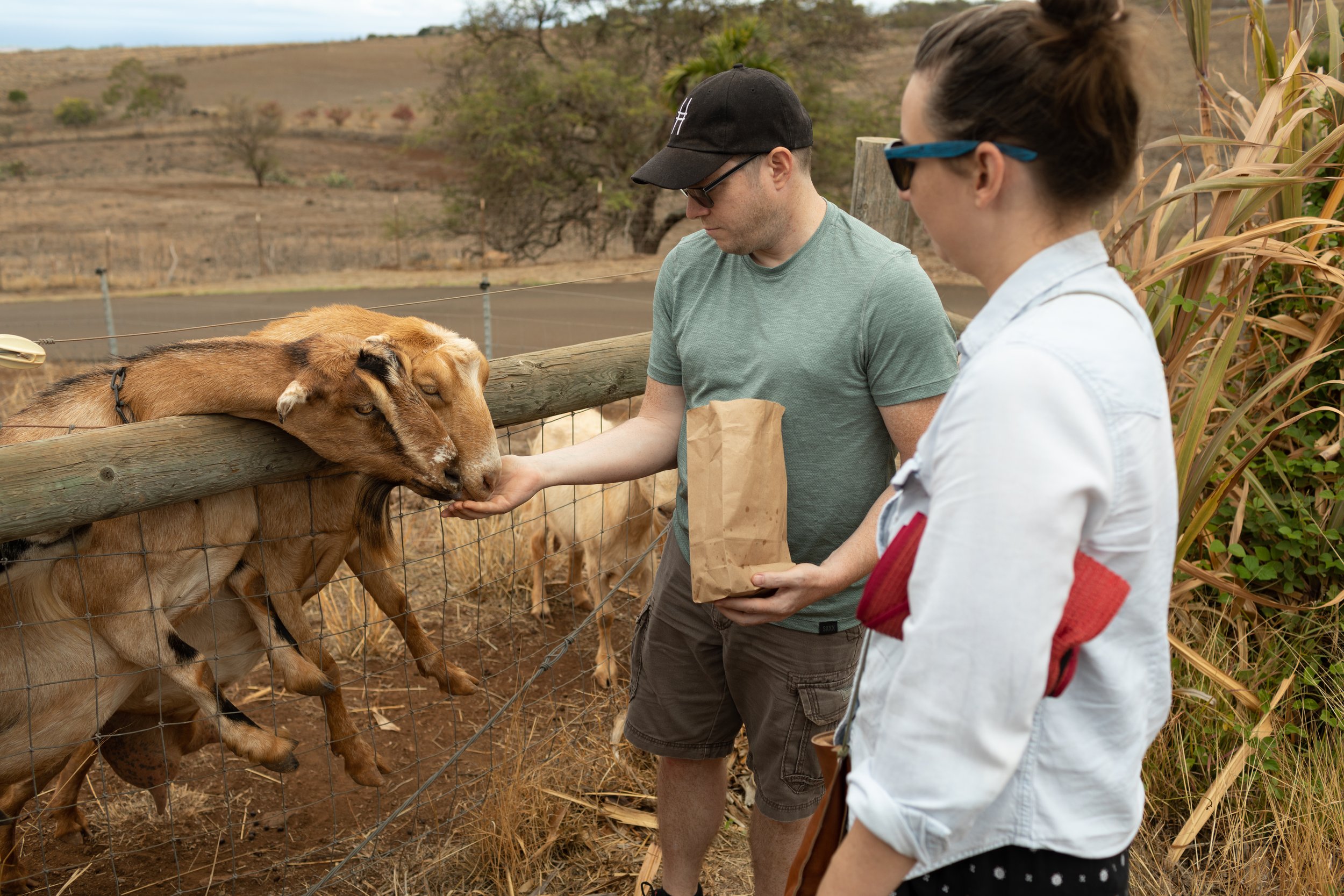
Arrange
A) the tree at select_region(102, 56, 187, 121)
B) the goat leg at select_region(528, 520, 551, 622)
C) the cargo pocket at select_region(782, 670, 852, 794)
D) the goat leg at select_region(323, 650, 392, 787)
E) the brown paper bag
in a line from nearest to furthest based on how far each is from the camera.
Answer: the brown paper bag < the cargo pocket at select_region(782, 670, 852, 794) < the goat leg at select_region(323, 650, 392, 787) < the goat leg at select_region(528, 520, 551, 622) < the tree at select_region(102, 56, 187, 121)

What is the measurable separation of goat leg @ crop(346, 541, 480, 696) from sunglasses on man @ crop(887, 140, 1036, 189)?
2.21m

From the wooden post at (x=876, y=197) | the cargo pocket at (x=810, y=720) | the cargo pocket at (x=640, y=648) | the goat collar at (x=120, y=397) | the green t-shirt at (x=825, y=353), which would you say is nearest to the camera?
the green t-shirt at (x=825, y=353)

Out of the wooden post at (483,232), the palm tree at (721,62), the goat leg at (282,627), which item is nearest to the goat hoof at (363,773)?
the goat leg at (282,627)

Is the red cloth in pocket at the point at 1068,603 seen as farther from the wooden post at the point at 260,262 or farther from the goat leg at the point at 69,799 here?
the wooden post at the point at 260,262

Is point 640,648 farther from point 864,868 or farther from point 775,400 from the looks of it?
point 864,868

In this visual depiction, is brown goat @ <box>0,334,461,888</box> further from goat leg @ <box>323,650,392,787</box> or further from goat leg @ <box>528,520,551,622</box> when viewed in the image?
goat leg @ <box>528,520,551,622</box>

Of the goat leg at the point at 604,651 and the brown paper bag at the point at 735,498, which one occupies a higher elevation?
the brown paper bag at the point at 735,498

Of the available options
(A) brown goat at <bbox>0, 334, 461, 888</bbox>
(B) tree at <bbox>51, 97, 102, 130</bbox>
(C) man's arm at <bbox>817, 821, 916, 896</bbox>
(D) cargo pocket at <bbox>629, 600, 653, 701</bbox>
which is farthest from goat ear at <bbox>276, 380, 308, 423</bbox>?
(B) tree at <bbox>51, 97, 102, 130</bbox>

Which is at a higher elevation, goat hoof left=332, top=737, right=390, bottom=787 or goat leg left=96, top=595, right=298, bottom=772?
goat leg left=96, top=595, right=298, bottom=772

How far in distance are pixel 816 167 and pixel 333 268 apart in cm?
1106

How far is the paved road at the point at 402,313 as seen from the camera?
12508 millimetres

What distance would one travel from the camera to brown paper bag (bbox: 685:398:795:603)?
212 centimetres

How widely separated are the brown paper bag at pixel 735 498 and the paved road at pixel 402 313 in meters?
9.15

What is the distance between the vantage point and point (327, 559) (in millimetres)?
3006
